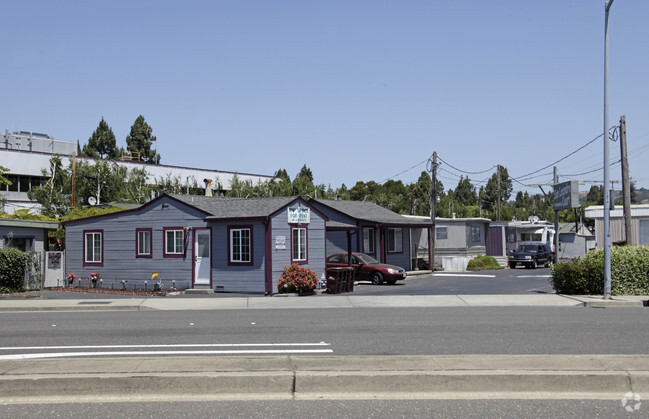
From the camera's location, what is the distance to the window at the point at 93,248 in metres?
28.8

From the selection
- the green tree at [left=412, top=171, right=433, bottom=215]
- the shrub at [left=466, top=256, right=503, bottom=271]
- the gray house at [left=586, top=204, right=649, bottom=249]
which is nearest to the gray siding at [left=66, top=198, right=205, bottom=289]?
the shrub at [left=466, top=256, right=503, bottom=271]

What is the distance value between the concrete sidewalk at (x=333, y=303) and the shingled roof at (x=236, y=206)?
4405mm

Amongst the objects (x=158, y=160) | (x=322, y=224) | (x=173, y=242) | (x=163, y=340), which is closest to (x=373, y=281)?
(x=322, y=224)

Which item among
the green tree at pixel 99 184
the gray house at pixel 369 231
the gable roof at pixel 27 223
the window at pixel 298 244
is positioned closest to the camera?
the window at pixel 298 244

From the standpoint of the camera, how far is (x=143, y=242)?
27.7 m

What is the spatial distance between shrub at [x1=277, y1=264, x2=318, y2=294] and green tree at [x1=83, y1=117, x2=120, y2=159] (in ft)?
269

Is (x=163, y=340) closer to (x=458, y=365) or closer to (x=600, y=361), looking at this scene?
(x=458, y=365)

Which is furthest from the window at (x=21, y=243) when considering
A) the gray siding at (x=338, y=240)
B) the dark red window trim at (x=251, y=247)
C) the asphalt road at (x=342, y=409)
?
the asphalt road at (x=342, y=409)

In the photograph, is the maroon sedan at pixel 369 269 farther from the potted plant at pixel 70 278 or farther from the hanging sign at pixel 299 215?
the potted plant at pixel 70 278

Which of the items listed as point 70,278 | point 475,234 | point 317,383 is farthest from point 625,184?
point 317,383

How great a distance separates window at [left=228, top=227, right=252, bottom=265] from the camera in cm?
2488

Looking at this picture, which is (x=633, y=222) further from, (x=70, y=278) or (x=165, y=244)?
(x=70, y=278)

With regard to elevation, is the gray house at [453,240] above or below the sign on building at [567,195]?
below

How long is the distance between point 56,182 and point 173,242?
118ft
